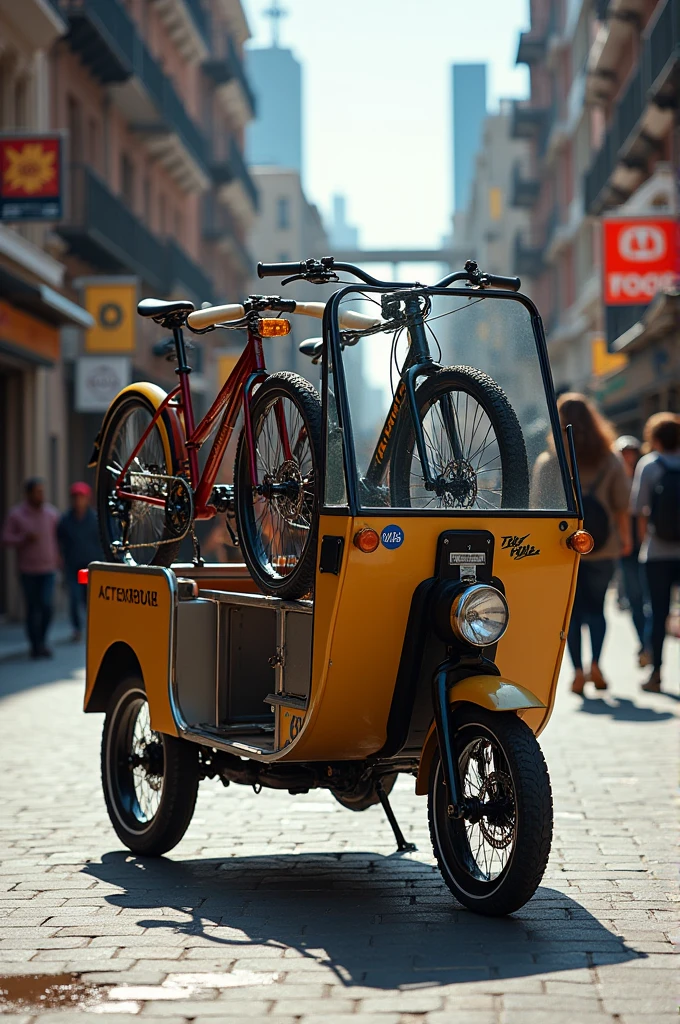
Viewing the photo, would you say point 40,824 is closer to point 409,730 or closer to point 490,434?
point 409,730

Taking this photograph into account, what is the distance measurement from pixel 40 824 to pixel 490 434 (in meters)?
Answer: 2.87

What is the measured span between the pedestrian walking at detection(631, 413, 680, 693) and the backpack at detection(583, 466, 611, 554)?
569 millimetres

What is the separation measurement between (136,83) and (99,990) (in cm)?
2911

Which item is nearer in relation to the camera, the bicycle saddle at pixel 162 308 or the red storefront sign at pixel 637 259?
the bicycle saddle at pixel 162 308

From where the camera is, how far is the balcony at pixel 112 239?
27.9 meters

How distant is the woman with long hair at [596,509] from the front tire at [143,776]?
225 inches

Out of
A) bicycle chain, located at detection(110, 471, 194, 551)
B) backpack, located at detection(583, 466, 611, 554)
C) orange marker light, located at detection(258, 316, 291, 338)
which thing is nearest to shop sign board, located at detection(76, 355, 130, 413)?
backpack, located at detection(583, 466, 611, 554)

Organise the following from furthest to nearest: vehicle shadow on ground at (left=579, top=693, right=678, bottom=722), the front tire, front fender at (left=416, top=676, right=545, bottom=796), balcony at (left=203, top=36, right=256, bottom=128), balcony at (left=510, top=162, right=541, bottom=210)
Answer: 1. balcony at (left=510, top=162, right=541, bottom=210)
2. balcony at (left=203, top=36, right=256, bottom=128)
3. vehicle shadow on ground at (left=579, top=693, right=678, bottom=722)
4. the front tire
5. front fender at (left=416, top=676, right=545, bottom=796)

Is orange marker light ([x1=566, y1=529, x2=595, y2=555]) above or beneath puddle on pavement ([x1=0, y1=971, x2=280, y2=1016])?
above

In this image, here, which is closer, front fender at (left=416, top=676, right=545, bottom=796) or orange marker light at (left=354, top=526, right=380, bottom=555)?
front fender at (left=416, top=676, right=545, bottom=796)

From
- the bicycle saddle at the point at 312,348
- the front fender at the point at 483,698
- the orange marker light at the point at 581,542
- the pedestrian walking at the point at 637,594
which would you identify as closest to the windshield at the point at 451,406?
the orange marker light at the point at 581,542

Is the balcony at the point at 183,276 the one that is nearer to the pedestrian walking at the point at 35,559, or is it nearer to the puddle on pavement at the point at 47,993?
the pedestrian walking at the point at 35,559

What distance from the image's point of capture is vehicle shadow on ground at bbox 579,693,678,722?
37.0 feet

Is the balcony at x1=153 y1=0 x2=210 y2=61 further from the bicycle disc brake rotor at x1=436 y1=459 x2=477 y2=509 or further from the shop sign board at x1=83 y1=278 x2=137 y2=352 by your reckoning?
the bicycle disc brake rotor at x1=436 y1=459 x2=477 y2=509
